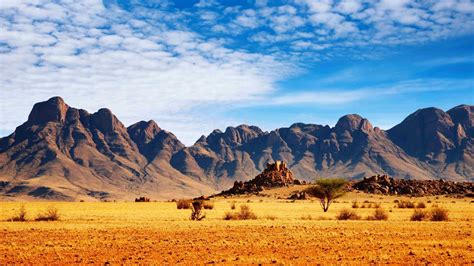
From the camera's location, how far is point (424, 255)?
20.4 metres

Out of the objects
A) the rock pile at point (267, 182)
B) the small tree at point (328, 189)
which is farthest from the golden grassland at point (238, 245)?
the rock pile at point (267, 182)

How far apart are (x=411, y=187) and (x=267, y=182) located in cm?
3158

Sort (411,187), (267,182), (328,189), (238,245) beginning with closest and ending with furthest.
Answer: (238,245), (328,189), (411,187), (267,182)

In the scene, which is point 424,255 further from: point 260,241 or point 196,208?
point 196,208

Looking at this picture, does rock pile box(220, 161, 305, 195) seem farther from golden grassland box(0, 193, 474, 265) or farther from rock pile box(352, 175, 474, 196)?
golden grassland box(0, 193, 474, 265)

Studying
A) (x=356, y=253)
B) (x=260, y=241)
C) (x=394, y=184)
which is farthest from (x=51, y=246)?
(x=394, y=184)

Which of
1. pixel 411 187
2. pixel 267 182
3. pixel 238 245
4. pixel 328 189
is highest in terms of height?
pixel 267 182

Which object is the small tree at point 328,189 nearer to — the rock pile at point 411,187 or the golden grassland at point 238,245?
the golden grassland at point 238,245

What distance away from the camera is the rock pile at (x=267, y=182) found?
113 metres

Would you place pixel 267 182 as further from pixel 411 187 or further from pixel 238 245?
pixel 238 245

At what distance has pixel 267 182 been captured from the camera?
117m

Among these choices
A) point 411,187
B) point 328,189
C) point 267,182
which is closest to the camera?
point 328,189

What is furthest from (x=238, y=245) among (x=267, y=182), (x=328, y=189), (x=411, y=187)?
(x=267, y=182)

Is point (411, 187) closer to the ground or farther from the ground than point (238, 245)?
farther from the ground
